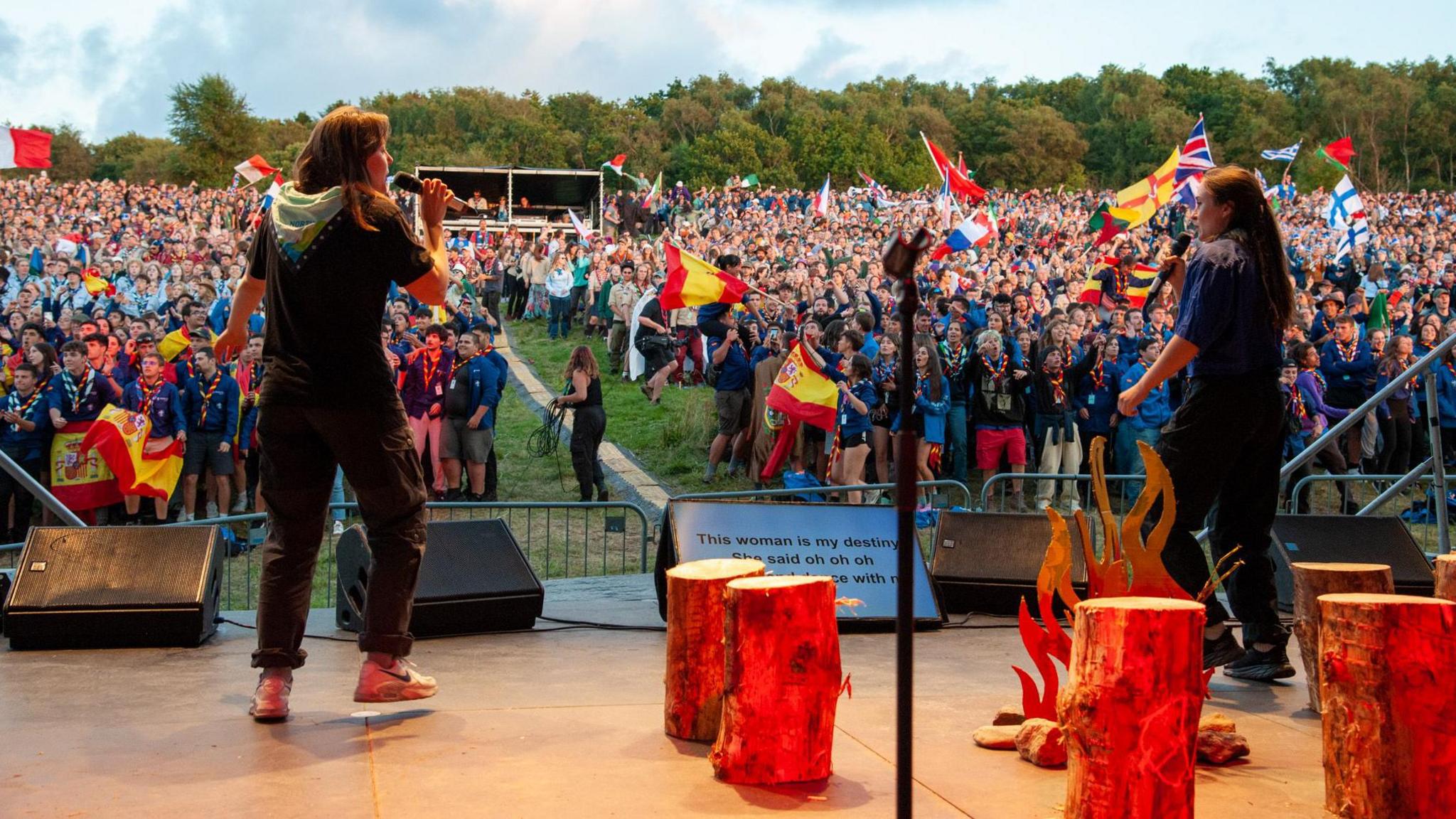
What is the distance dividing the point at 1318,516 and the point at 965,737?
3.16m

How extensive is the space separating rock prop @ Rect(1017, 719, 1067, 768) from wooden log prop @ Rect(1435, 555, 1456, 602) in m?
1.41

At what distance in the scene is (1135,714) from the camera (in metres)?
3.22

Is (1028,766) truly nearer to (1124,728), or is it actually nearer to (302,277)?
(1124,728)

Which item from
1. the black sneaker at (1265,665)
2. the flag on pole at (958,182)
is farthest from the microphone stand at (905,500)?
the flag on pole at (958,182)

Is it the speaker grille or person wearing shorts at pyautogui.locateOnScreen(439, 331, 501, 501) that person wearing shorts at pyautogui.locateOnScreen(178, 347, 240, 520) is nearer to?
person wearing shorts at pyautogui.locateOnScreen(439, 331, 501, 501)

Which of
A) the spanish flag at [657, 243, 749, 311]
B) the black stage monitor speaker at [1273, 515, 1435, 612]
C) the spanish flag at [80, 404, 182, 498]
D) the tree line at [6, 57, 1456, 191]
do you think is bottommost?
the black stage monitor speaker at [1273, 515, 1435, 612]

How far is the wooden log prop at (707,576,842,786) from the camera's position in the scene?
364 centimetres

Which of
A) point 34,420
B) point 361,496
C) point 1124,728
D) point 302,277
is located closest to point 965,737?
point 1124,728

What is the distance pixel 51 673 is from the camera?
5.05 meters

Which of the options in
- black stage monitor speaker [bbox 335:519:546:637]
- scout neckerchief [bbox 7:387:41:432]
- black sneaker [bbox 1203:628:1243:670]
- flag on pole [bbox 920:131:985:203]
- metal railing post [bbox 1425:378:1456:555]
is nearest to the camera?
black sneaker [bbox 1203:628:1243:670]

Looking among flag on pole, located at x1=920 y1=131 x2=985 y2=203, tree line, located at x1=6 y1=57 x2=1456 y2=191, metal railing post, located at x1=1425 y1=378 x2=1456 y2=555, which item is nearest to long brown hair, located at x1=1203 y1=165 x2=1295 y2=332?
metal railing post, located at x1=1425 y1=378 x2=1456 y2=555

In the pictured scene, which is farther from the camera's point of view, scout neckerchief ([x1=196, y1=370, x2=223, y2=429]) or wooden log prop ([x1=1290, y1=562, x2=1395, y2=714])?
scout neckerchief ([x1=196, y1=370, x2=223, y2=429])

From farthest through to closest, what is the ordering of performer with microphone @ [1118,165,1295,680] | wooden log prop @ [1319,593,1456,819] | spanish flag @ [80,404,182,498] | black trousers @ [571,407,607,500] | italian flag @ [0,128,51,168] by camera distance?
italian flag @ [0,128,51,168] < black trousers @ [571,407,607,500] < spanish flag @ [80,404,182,498] < performer with microphone @ [1118,165,1295,680] < wooden log prop @ [1319,593,1456,819]

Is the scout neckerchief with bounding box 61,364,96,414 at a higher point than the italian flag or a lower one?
lower
